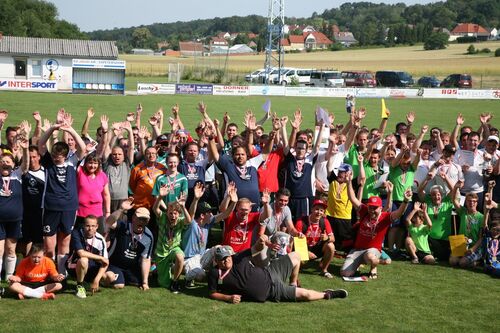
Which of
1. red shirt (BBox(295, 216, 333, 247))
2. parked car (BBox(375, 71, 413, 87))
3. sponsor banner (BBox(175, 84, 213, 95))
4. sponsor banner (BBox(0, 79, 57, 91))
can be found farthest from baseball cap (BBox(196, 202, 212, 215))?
parked car (BBox(375, 71, 413, 87))

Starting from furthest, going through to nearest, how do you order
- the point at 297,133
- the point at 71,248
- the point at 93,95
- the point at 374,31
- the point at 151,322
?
the point at 374,31 < the point at 93,95 < the point at 297,133 < the point at 71,248 < the point at 151,322

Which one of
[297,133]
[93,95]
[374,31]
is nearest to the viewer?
[297,133]

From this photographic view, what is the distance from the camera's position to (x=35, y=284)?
761 centimetres

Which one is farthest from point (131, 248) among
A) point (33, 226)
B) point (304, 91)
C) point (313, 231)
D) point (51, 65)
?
point (51, 65)

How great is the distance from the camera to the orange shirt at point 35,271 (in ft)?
24.8

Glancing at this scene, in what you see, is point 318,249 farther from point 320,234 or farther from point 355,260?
point 355,260

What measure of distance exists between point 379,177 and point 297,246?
2.41 meters

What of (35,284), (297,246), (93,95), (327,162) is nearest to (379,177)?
(327,162)

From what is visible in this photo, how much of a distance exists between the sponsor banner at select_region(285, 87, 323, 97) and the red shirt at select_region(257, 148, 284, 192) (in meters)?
33.4

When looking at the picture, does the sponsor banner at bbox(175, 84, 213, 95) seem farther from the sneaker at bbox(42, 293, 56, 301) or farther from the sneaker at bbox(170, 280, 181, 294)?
the sneaker at bbox(42, 293, 56, 301)

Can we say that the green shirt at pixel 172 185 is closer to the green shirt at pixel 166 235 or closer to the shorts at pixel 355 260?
the green shirt at pixel 166 235

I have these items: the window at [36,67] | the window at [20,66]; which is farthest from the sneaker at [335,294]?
the window at [20,66]

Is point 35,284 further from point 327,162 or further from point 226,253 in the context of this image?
point 327,162

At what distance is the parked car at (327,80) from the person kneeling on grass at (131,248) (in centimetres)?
4146
